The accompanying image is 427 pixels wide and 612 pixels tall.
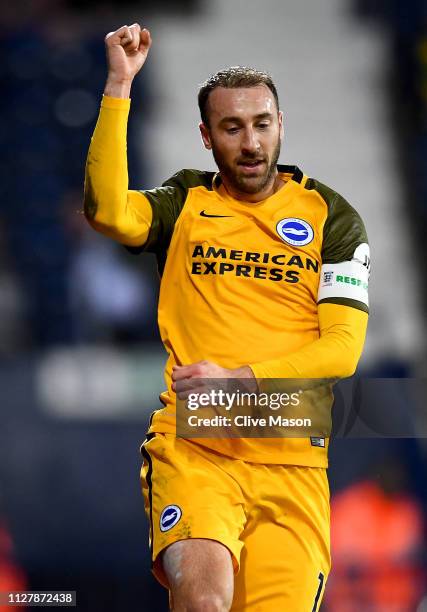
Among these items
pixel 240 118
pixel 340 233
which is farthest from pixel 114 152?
pixel 340 233

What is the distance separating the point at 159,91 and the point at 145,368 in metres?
4.58

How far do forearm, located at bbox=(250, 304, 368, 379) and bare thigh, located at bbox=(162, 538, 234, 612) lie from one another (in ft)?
1.85

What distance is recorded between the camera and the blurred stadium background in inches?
270

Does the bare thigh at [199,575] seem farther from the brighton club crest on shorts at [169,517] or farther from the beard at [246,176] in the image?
the beard at [246,176]

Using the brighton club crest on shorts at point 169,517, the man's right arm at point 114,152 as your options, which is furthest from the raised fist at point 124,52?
the brighton club crest on shorts at point 169,517

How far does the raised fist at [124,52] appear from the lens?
11.6ft

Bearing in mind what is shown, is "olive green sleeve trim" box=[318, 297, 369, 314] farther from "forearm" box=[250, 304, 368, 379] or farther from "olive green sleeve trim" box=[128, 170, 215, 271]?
"olive green sleeve trim" box=[128, 170, 215, 271]

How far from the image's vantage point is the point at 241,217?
12.5ft

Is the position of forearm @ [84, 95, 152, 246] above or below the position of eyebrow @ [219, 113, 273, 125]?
below

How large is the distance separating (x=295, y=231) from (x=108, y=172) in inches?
27.9

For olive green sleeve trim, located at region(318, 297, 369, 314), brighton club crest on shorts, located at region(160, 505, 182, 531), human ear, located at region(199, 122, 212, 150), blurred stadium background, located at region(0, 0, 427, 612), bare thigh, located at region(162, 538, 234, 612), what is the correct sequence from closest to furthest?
bare thigh, located at region(162, 538, 234, 612) → brighton club crest on shorts, located at region(160, 505, 182, 531) → olive green sleeve trim, located at region(318, 297, 369, 314) → human ear, located at region(199, 122, 212, 150) → blurred stadium background, located at region(0, 0, 427, 612)

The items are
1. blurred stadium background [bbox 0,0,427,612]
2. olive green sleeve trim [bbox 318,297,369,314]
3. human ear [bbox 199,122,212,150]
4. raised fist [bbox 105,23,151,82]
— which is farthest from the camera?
blurred stadium background [bbox 0,0,427,612]

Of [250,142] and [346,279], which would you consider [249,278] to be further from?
[250,142]

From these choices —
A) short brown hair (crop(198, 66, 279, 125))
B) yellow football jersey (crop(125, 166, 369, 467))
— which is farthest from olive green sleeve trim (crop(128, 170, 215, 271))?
short brown hair (crop(198, 66, 279, 125))
